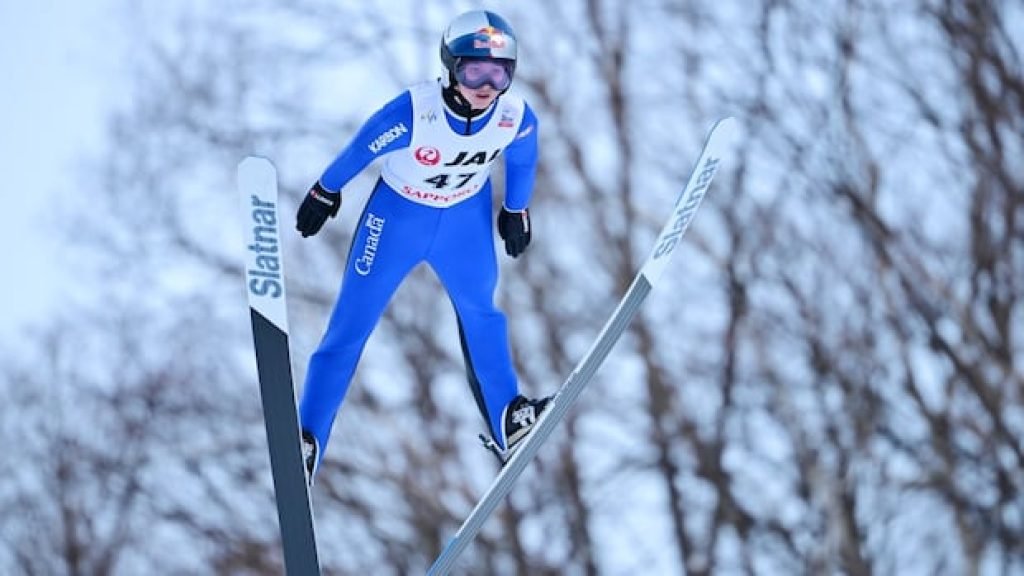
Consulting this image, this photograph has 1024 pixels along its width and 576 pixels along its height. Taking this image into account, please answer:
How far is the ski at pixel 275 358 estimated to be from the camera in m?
4.53

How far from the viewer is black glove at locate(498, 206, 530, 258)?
5.19m

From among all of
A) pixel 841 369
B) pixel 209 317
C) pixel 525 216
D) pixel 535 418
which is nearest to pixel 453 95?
pixel 525 216

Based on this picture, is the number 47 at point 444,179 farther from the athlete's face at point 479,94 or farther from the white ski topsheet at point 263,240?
the white ski topsheet at point 263,240

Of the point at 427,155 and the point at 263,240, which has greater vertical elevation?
the point at 427,155

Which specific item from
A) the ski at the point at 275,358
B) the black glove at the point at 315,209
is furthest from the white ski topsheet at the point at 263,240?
the black glove at the point at 315,209

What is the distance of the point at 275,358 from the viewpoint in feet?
15.3

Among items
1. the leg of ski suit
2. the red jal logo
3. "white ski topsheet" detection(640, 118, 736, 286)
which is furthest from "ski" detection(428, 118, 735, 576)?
the red jal logo

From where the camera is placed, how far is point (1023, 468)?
13273 mm

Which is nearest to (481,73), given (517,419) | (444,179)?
(444,179)

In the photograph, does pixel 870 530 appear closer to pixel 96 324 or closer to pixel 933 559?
pixel 933 559

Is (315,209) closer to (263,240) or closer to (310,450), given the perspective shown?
(263,240)

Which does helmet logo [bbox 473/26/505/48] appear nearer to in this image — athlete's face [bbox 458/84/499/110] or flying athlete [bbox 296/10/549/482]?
flying athlete [bbox 296/10/549/482]

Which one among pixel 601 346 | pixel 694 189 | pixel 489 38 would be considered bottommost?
pixel 601 346

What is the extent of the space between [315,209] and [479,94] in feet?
1.90
